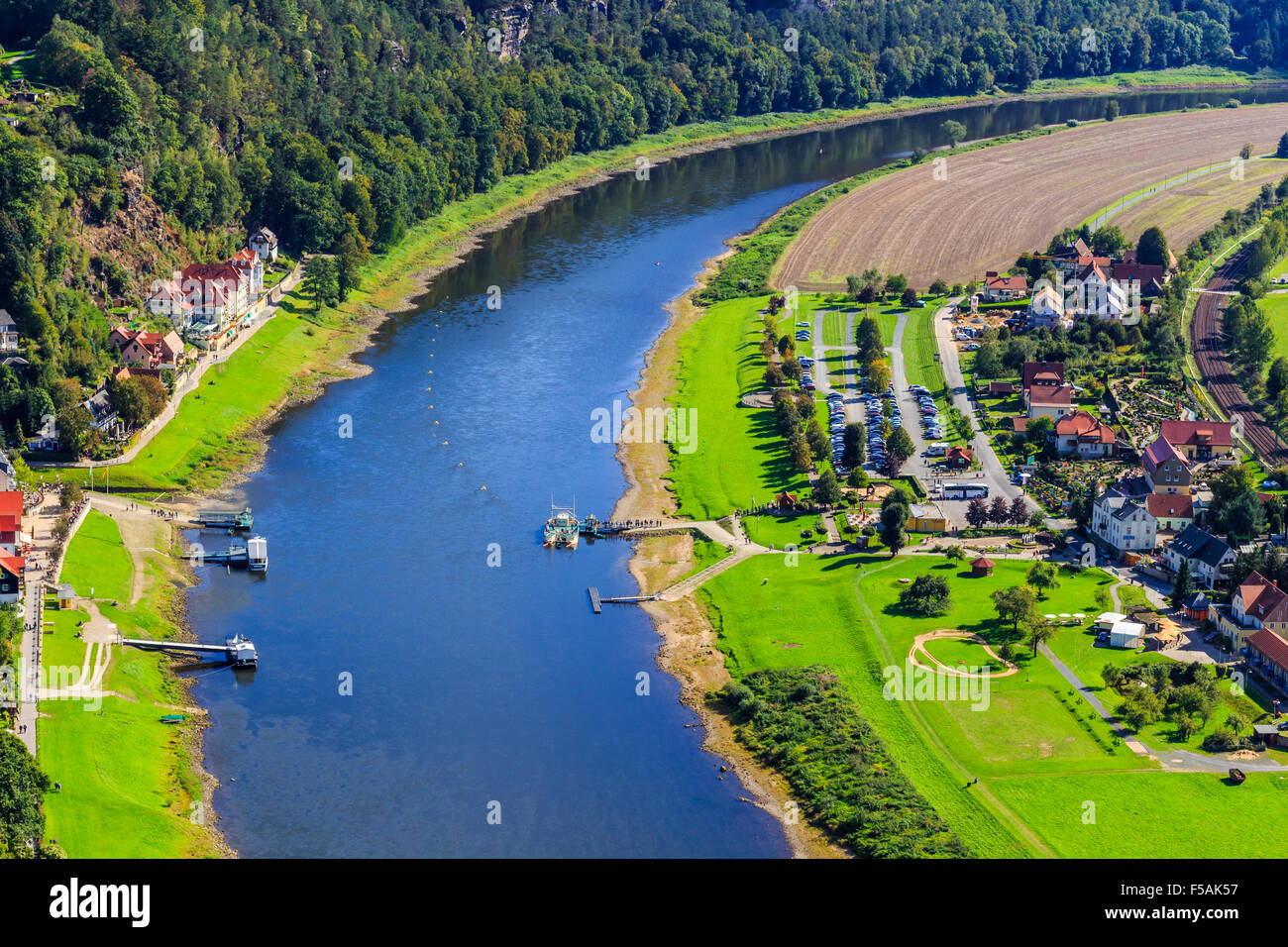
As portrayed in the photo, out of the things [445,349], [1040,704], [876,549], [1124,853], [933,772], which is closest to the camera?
[1124,853]

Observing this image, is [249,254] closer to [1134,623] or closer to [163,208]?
[163,208]

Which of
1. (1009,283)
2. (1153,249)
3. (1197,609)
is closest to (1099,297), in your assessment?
(1009,283)

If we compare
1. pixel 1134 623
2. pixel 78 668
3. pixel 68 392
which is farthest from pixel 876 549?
pixel 68 392

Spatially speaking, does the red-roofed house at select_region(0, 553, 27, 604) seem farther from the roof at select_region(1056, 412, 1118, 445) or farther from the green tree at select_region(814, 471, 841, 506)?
the roof at select_region(1056, 412, 1118, 445)

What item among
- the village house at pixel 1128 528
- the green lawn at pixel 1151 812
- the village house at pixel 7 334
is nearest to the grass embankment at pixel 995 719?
the green lawn at pixel 1151 812

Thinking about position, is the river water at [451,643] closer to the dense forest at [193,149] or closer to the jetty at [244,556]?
the jetty at [244,556]

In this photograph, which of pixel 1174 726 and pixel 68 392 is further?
pixel 68 392

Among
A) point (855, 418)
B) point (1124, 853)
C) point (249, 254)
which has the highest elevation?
point (249, 254)
